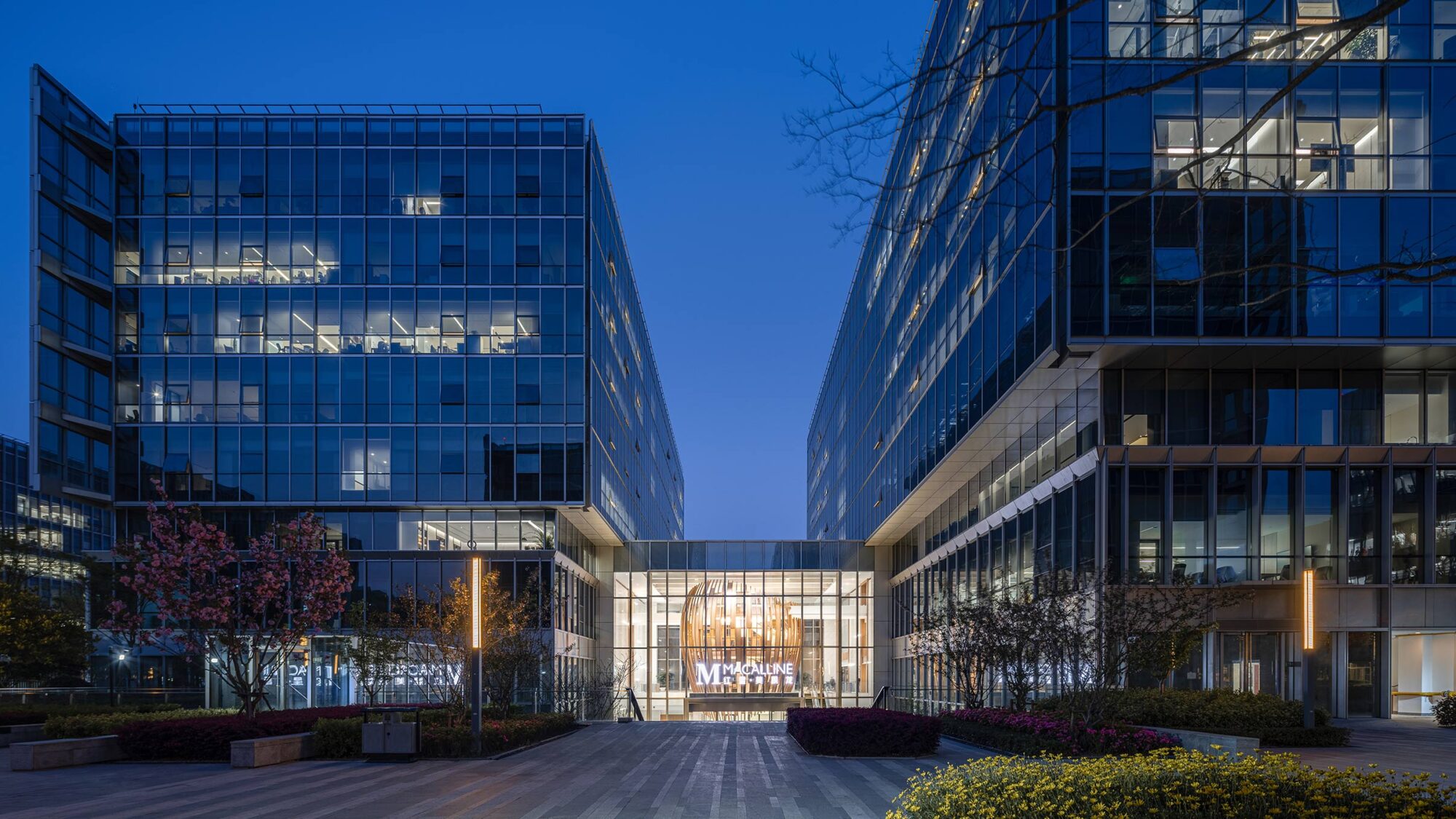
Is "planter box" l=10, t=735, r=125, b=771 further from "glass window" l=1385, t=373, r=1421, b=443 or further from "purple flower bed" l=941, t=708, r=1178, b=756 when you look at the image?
"glass window" l=1385, t=373, r=1421, b=443

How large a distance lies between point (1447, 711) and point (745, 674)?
1400 inches

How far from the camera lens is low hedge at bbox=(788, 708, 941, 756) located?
24.1m

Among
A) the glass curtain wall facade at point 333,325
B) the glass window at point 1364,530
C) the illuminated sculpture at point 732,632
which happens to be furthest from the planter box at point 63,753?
the illuminated sculpture at point 732,632

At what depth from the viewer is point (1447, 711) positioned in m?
28.1

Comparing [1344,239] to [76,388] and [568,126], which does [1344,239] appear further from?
[76,388]

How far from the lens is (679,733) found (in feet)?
119

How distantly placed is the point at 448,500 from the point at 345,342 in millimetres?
8264

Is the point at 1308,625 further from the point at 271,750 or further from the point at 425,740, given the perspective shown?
the point at 271,750

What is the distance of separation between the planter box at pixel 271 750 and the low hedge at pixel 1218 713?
1704 cm

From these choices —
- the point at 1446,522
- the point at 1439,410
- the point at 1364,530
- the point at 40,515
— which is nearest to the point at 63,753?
the point at 1364,530

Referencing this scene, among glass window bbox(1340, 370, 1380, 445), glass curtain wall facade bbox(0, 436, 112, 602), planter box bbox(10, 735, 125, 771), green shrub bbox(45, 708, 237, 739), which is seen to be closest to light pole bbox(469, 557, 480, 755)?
green shrub bbox(45, 708, 237, 739)

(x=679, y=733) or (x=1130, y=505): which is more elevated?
(x=1130, y=505)

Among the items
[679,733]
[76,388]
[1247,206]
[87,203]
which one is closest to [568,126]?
[87,203]

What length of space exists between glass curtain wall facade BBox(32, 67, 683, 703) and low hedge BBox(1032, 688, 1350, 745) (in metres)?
26.8
